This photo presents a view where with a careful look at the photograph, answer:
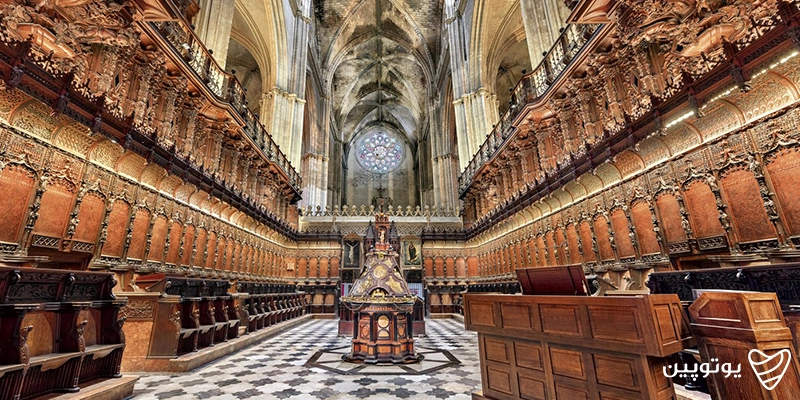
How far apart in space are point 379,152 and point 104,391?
33.7 m

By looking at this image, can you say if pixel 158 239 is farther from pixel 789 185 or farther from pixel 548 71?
pixel 789 185

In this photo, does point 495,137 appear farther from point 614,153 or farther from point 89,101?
point 89,101

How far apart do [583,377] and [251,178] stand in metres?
11.4

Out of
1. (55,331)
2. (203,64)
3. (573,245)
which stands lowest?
(55,331)

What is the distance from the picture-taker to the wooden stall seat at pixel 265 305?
24.4 feet

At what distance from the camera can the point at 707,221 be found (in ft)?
15.3

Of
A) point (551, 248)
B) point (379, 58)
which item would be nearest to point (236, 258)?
point (551, 248)

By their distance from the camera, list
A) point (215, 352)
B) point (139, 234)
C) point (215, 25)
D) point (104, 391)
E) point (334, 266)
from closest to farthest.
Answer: point (104, 391)
point (215, 352)
point (139, 234)
point (215, 25)
point (334, 266)

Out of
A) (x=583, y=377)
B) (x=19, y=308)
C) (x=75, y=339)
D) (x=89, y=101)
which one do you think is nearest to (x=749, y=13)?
(x=583, y=377)

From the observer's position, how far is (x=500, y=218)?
11898 millimetres

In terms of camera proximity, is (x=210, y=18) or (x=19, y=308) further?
(x=210, y=18)

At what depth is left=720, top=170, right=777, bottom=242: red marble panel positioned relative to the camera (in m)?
3.98

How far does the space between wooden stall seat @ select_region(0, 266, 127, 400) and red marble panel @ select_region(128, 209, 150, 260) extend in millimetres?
3277

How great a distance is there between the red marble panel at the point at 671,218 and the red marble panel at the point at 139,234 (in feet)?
31.3
